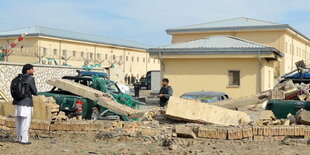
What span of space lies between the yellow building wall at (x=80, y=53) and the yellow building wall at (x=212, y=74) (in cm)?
1971

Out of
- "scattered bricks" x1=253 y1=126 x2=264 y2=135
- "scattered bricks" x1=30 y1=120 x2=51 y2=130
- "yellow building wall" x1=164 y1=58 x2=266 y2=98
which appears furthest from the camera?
"yellow building wall" x1=164 y1=58 x2=266 y2=98

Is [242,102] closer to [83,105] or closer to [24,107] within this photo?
[83,105]

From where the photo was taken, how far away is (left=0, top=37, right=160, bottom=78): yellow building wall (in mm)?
48719

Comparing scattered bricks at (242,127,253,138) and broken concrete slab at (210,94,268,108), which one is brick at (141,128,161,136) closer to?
scattered bricks at (242,127,253,138)

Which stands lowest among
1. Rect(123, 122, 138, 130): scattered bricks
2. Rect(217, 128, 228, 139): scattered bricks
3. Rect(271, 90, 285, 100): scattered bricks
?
Rect(217, 128, 228, 139): scattered bricks

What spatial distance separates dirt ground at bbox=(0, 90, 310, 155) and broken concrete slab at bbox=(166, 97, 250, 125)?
50.8 inches

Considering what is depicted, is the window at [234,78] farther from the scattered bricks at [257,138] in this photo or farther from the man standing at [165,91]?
the scattered bricks at [257,138]

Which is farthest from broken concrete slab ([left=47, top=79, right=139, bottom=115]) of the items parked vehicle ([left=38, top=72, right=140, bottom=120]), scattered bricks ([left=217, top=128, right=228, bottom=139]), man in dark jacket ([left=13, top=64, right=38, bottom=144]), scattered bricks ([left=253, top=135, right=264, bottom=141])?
scattered bricks ([left=253, top=135, right=264, bottom=141])

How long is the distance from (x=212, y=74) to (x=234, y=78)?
122 cm

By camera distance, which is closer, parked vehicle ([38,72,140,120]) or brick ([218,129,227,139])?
brick ([218,129,227,139])

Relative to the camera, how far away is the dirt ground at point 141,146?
27.2 ft

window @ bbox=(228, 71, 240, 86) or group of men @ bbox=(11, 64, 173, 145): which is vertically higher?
window @ bbox=(228, 71, 240, 86)

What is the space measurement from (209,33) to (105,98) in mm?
32772

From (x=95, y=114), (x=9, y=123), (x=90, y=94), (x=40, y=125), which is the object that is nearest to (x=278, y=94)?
(x=90, y=94)
